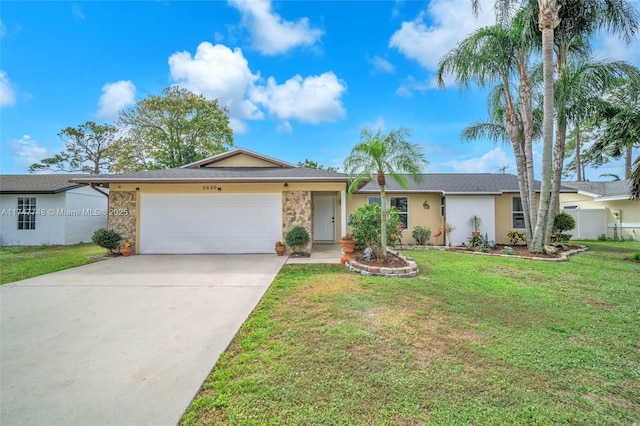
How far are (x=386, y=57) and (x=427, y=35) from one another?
2.29 meters

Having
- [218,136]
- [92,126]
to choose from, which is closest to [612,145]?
[218,136]

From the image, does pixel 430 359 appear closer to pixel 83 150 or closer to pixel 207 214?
pixel 207 214

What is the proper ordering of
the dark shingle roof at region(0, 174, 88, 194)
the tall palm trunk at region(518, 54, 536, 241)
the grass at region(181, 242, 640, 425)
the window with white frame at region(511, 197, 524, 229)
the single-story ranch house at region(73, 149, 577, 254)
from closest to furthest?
the grass at region(181, 242, 640, 425), the tall palm trunk at region(518, 54, 536, 241), the single-story ranch house at region(73, 149, 577, 254), the window with white frame at region(511, 197, 524, 229), the dark shingle roof at region(0, 174, 88, 194)

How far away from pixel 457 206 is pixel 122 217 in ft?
44.7

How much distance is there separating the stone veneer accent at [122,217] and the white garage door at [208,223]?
0.35 meters

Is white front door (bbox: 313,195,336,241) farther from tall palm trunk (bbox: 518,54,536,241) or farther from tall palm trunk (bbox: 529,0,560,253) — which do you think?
tall palm trunk (bbox: 529,0,560,253)

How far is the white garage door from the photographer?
385 inches

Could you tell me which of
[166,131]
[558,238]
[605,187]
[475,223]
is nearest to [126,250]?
[475,223]

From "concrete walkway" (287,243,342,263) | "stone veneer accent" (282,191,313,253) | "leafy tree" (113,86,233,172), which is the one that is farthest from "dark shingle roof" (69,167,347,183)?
"leafy tree" (113,86,233,172)

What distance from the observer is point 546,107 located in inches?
335

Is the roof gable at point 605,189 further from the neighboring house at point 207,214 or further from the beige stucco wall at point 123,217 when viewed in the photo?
the beige stucco wall at point 123,217

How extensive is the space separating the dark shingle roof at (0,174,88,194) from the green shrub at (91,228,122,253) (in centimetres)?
503

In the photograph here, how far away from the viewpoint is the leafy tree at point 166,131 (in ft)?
69.9

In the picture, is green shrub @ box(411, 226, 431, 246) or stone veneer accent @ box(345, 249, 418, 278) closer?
stone veneer accent @ box(345, 249, 418, 278)
